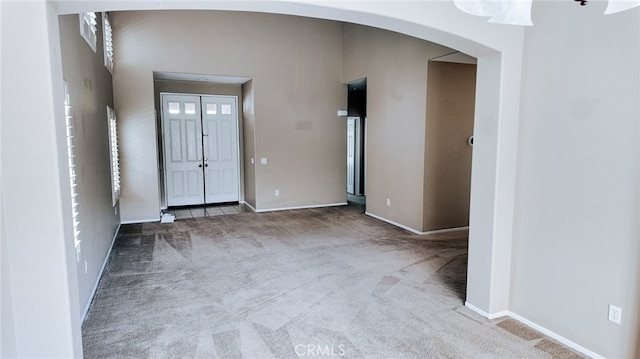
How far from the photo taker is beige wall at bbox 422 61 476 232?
5.23m

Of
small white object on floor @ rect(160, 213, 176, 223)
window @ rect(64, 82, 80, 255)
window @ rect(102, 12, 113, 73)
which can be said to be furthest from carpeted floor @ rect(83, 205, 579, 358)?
window @ rect(102, 12, 113, 73)

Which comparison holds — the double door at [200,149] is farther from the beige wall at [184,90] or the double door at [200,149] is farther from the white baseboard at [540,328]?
the white baseboard at [540,328]

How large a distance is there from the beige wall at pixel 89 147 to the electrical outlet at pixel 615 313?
3777 millimetres

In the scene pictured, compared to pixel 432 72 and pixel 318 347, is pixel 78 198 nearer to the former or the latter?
pixel 318 347

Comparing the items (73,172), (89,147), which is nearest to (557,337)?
(73,172)

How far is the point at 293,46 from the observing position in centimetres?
→ 697

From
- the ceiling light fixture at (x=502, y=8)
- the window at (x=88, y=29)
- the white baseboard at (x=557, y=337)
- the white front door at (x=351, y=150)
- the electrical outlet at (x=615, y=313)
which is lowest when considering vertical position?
the white baseboard at (x=557, y=337)

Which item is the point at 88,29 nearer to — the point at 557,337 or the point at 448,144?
the point at 448,144

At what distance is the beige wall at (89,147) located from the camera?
120 inches

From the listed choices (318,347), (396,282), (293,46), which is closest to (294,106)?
(293,46)

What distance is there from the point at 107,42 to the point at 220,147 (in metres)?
2.93

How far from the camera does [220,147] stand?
777cm

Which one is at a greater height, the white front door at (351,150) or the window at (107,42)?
the window at (107,42)

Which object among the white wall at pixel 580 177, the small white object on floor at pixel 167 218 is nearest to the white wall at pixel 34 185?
the white wall at pixel 580 177
